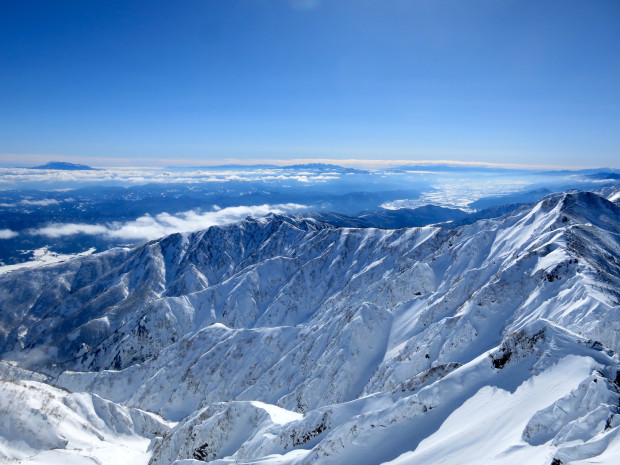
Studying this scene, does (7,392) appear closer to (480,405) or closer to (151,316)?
(480,405)

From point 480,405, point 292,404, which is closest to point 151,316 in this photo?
point 292,404

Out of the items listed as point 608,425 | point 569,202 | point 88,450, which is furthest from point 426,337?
point 569,202

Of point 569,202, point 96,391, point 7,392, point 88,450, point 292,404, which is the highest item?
point 569,202

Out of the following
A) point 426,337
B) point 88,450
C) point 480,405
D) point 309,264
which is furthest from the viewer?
point 309,264

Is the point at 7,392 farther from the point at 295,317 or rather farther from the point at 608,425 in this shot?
the point at 295,317

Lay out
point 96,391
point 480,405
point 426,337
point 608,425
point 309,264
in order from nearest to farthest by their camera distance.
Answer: point 608,425, point 480,405, point 426,337, point 96,391, point 309,264

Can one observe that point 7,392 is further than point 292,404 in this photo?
No

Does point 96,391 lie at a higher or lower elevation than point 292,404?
lower
